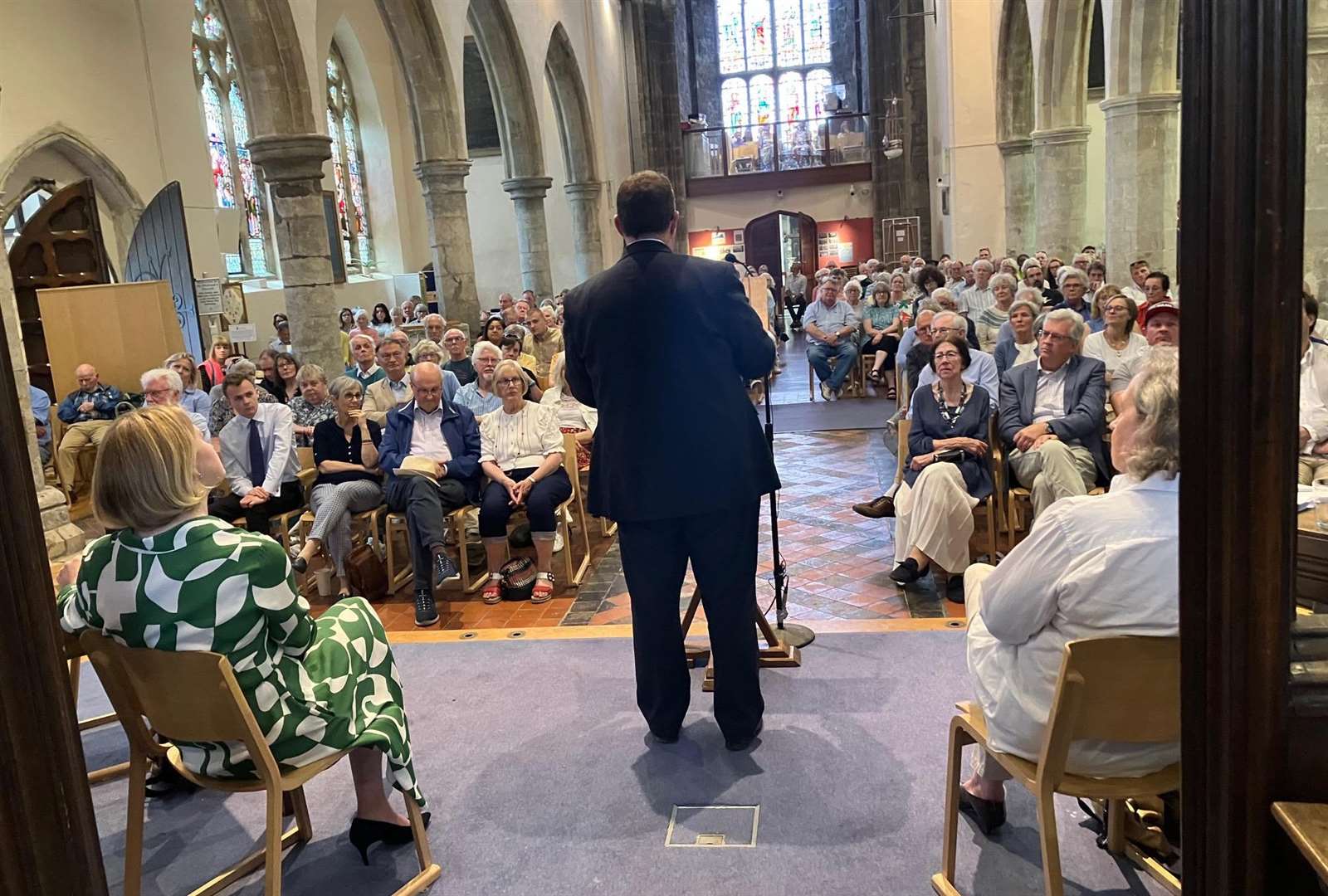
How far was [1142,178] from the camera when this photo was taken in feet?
30.6

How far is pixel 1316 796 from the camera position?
1.32m

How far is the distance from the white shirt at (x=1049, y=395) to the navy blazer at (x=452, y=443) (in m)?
2.74

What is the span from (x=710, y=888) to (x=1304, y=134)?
198 centimetres

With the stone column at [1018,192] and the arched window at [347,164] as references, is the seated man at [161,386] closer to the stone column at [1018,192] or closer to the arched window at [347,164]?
the arched window at [347,164]

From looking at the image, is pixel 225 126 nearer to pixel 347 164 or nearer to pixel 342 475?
pixel 347 164

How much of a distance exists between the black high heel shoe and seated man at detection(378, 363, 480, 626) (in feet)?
7.76

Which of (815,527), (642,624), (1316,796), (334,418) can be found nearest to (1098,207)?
(815,527)

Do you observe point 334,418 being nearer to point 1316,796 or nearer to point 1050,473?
point 1050,473

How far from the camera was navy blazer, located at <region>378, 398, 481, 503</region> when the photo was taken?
5238 mm

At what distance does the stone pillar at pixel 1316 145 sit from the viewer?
1229 mm

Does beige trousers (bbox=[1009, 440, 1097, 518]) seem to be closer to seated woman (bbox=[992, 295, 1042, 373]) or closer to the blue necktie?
seated woman (bbox=[992, 295, 1042, 373])

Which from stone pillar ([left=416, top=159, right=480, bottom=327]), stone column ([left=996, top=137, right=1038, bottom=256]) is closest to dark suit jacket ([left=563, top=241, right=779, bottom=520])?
stone pillar ([left=416, top=159, right=480, bottom=327])

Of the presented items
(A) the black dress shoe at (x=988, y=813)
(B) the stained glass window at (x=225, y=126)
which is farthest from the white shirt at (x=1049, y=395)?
(B) the stained glass window at (x=225, y=126)

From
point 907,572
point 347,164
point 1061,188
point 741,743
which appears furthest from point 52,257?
point 1061,188
